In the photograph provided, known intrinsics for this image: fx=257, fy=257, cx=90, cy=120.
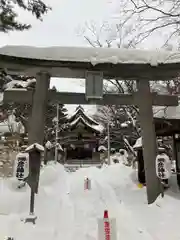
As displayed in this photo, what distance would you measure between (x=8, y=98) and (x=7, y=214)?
4.32 metres

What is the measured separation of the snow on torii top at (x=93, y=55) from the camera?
932cm

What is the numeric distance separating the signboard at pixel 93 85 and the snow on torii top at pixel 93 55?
554mm

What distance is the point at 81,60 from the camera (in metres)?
9.39

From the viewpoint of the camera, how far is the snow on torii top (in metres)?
9.32

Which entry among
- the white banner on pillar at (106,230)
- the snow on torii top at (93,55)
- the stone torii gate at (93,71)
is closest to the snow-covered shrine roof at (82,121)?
the stone torii gate at (93,71)

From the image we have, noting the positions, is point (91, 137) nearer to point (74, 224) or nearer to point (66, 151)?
point (66, 151)

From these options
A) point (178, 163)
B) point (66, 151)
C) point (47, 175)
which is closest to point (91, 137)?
point (66, 151)

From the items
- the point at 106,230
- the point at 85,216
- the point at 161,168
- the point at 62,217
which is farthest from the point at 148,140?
the point at 106,230

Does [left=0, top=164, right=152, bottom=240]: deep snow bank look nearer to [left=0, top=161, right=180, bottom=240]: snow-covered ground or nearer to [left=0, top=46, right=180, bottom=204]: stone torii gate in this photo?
[left=0, top=161, right=180, bottom=240]: snow-covered ground

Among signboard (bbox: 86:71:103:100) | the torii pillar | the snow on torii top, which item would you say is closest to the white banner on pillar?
the torii pillar

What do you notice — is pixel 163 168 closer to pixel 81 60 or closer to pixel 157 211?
pixel 157 211

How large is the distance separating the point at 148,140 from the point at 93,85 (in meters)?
2.91

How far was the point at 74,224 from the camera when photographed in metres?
6.79

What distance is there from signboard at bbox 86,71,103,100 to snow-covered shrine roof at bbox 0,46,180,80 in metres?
0.27
